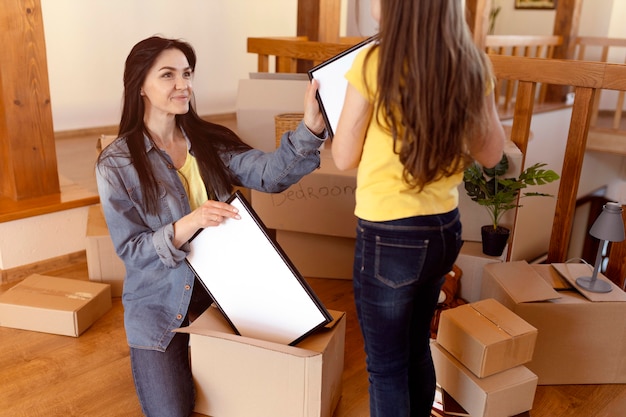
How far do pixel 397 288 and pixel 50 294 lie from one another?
5.38 ft

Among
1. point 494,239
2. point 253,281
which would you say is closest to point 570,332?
point 494,239

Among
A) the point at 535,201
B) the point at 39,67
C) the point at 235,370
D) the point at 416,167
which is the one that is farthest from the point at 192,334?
the point at 535,201

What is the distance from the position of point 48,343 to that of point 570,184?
207 cm

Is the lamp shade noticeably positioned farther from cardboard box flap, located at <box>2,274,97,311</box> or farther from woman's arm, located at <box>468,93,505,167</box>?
cardboard box flap, located at <box>2,274,97,311</box>

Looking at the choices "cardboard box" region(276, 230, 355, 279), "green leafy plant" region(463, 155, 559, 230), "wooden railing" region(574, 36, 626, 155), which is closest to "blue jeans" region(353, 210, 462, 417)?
"green leafy plant" region(463, 155, 559, 230)

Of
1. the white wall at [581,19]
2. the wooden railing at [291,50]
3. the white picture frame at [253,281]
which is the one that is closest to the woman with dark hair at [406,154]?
the white picture frame at [253,281]

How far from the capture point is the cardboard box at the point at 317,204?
Answer: 2574 mm

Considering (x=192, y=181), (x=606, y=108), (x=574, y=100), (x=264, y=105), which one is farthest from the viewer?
(x=606, y=108)

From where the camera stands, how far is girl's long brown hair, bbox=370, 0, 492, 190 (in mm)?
1127

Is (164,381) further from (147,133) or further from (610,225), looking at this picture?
(610,225)

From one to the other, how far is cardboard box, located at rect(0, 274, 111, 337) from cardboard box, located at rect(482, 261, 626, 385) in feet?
5.08

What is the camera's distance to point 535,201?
3387mm

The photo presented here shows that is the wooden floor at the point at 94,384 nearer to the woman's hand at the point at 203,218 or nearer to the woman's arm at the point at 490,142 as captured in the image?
the woman's hand at the point at 203,218

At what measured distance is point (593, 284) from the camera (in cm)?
204
